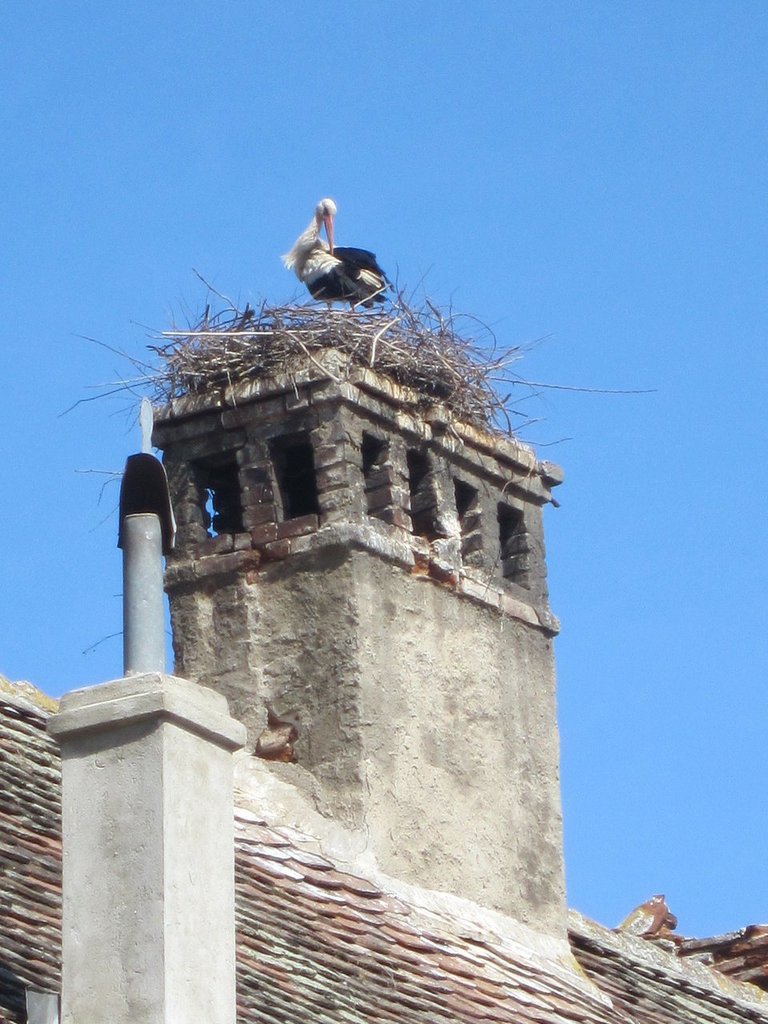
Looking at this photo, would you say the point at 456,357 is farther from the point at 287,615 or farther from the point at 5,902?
the point at 5,902

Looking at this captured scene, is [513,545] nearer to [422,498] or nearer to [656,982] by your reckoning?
[422,498]

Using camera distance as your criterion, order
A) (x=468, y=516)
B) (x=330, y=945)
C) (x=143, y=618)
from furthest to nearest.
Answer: (x=468, y=516) → (x=330, y=945) → (x=143, y=618)

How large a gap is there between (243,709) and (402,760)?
0.66 metres

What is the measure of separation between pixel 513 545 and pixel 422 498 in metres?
0.64

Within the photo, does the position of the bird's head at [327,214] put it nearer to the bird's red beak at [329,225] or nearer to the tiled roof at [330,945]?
the bird's red beak at [329,225]

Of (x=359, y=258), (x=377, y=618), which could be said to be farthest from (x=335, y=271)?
(x=377, y=618)

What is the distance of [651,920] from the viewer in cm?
1259

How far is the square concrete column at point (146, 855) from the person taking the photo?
660cm

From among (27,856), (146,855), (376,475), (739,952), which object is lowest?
(146,855)

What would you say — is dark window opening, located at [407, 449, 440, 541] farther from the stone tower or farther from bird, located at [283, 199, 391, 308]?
bird, located at [283, 199, 391, 308]

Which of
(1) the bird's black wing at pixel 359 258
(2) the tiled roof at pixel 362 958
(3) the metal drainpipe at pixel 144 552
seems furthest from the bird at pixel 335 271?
(3) the metal drainpipe at pixel 144 552

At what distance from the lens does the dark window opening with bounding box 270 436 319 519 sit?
35.3ft

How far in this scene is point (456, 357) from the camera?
11.4 meters

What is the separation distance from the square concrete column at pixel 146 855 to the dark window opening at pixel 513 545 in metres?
4.44
